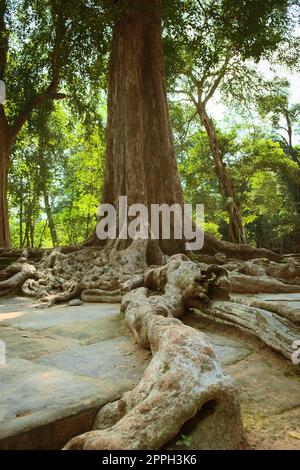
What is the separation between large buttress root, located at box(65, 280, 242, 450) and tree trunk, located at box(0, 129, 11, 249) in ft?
35.1

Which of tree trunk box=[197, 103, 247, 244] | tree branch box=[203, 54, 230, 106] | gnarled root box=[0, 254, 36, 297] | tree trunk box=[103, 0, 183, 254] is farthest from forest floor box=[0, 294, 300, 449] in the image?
tree branch box=[203, 54, 230, 106]

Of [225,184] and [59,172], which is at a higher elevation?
[59,172]

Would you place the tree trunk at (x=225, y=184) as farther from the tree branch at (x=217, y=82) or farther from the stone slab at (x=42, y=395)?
the stone slab at (x=42, y=395)

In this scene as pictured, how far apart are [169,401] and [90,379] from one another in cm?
65

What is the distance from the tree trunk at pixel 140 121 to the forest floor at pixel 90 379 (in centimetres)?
429

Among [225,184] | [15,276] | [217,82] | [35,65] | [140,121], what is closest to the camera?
[15,276]

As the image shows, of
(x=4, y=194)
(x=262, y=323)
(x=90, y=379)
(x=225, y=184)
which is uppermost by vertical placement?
(x=225, y=184)

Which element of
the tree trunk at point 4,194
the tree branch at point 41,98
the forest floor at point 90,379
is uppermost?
the tree branch at point 41,98

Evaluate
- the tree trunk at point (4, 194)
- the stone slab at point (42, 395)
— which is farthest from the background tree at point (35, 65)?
the stone slab at point (42, 395)

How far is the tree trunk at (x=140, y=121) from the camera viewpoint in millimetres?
7246

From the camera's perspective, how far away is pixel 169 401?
127cm

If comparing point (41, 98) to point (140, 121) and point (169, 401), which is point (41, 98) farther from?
point (169, 401)

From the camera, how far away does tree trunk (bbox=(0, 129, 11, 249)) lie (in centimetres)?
1148

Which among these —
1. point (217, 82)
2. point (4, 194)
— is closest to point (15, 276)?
point (4, 194)
